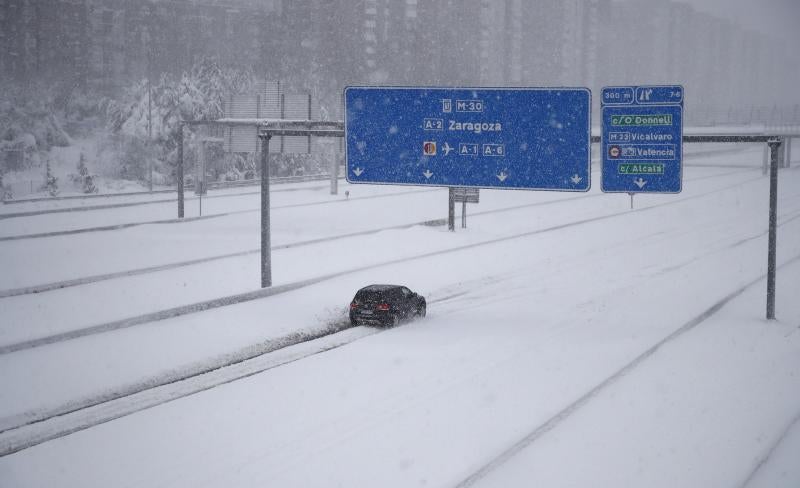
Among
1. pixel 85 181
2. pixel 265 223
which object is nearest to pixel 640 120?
pixel 265 223

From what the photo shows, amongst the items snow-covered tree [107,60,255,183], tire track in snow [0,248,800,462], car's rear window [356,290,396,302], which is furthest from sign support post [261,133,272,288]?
snow-covered tree [107,60,255,183]

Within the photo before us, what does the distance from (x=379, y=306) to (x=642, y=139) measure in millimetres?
7755

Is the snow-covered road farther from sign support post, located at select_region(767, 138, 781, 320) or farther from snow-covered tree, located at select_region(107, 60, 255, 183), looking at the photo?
snow-covered tree, located at select_region(107, 60, 255, 183)

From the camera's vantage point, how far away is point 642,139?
20766 mm

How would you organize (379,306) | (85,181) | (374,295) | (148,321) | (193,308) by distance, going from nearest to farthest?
(379,306) < (374,295) < (148,321) < (193,308) < (85,181)

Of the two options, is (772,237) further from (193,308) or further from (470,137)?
(193,308)

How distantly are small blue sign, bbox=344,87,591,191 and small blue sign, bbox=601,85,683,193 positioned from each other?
678 mm

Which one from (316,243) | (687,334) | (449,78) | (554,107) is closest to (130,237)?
(316,243)

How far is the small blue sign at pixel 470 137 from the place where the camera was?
68.5 ft

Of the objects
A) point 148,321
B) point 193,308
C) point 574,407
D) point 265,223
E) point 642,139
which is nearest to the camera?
point 574,407

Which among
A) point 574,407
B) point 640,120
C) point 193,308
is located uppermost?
point 640,120

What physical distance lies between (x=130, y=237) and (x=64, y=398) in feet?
69.0

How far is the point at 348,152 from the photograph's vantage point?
22.7 meters

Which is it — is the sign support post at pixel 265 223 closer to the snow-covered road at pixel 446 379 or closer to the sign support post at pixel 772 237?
the snow-covered road at pixel 446 379
